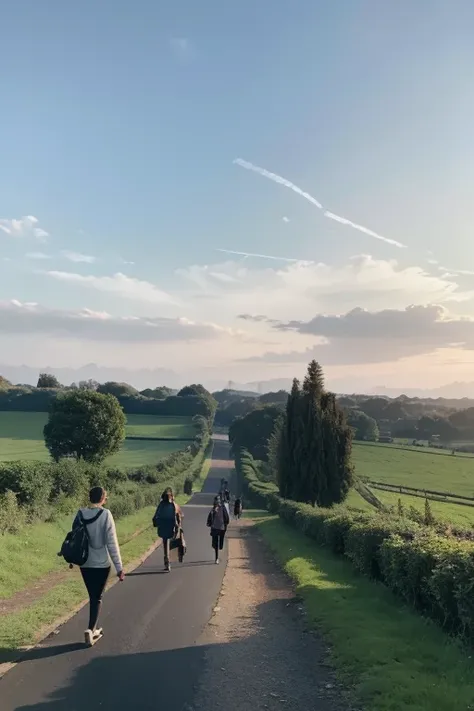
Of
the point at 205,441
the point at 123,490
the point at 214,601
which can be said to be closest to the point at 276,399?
the point at 205,441

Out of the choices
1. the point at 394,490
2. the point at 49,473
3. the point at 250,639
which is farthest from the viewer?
the point at 394,490

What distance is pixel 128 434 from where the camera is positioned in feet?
322

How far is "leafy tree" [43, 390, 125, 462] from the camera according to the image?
5003cm

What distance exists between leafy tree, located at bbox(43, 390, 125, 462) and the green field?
6.03m

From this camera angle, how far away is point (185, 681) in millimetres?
5941

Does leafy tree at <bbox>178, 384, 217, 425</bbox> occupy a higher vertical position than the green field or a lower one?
higher

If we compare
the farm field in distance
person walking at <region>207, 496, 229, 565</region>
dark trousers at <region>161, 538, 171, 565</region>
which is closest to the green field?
the farm field in distance

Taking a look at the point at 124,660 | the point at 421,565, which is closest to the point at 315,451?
the point at 421,565

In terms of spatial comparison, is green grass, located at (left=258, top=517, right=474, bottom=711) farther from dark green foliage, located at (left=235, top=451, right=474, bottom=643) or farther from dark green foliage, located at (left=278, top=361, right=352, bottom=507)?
dark green foliage, located at (left=278, top=361, right=352, bottom=507)

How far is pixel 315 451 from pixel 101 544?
30.6 metres

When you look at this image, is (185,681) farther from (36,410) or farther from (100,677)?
(36,410)

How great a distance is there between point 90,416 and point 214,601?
137 feet

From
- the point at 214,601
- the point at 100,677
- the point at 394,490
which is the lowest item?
the point at 394,490

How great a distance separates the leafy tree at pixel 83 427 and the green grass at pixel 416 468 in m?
Result: 27.4
